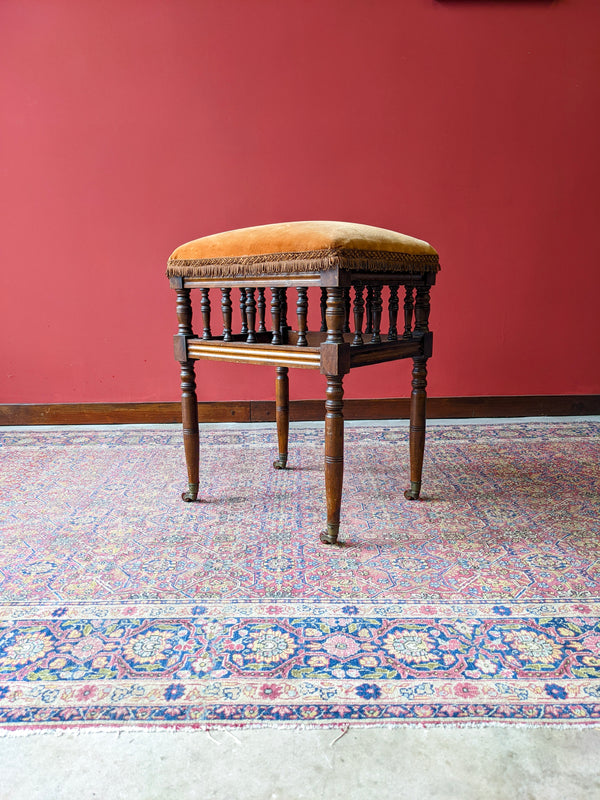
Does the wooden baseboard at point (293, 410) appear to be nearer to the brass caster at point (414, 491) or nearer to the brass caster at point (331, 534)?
the brass caster at point (414, 491)

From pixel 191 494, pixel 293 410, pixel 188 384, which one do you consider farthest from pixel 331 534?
pixel 293 410

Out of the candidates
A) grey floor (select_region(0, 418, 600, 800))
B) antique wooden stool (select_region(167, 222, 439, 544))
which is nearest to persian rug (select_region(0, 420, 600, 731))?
grey floor (select_region(0, 418, 600, 800))

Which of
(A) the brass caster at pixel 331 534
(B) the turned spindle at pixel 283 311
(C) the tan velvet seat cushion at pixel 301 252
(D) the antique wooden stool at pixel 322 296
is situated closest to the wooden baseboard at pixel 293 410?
(B) the turned spindle at pixel 283 311

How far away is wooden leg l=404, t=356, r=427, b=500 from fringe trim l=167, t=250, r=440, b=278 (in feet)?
1.00

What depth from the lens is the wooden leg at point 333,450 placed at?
1445mm

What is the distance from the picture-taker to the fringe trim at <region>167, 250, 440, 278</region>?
4.54 ft

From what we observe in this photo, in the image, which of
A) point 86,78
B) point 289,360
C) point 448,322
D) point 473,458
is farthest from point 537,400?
point 86,78

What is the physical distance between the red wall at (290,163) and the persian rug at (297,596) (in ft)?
2.71

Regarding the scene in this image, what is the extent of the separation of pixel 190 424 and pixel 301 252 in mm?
691

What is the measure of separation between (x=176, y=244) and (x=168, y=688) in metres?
2.25

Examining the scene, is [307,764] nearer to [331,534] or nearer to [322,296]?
[331,534]

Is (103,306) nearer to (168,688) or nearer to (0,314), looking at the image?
(0,314)

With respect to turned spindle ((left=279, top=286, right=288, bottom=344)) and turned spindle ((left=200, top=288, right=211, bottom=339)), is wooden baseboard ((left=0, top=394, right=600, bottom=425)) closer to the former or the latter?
turned spindle ((left=279, top=286, right=288, bottom=344))

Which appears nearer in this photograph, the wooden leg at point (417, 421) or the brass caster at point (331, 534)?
the brass caster at point (331, 534)
